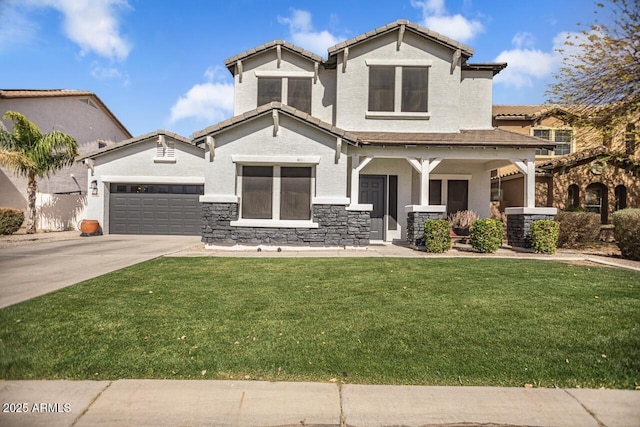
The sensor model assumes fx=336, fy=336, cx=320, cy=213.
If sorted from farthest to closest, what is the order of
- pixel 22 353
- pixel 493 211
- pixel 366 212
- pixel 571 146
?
1. pixel 571 146
2. pixel 493 211
3. pixel 366 212
4. pixel 22 353

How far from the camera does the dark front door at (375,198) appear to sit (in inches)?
532

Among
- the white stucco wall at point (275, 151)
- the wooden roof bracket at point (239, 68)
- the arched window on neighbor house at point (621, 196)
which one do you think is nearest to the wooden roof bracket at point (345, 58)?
the white stucco wall at point (275, 151)

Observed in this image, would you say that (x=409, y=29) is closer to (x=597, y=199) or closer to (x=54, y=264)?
(x=597, y=199)

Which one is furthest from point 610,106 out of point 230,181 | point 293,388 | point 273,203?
point 293,388

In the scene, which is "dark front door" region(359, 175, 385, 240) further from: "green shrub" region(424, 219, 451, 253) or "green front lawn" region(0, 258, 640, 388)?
"green front lawn" region(0, 258, 640, 388)

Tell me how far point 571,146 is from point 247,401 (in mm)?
22459

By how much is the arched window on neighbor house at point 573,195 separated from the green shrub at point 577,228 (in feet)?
16.1

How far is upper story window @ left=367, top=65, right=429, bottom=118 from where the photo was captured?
12867 millimetres

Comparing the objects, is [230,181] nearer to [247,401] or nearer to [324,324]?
[324,324]

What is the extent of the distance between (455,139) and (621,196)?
11.5m

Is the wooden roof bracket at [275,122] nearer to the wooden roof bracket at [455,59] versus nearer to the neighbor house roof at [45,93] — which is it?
the wooden roof bracket at [455,59]

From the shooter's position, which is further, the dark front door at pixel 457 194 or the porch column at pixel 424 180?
the dark front door at pixel 457 194

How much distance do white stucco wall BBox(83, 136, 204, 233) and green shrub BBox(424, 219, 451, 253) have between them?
36.9 ft

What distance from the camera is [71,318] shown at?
4504 mm
